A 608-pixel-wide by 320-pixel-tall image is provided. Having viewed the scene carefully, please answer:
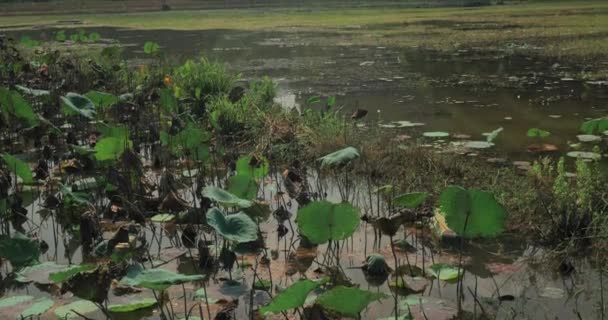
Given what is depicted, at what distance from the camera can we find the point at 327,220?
2.46 metres

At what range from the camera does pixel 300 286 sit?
1.82 meters

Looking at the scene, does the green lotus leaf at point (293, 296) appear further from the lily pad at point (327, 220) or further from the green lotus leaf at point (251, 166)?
the green lotus leaf at point (251, 166)

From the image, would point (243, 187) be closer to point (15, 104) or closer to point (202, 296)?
point (202, 296)

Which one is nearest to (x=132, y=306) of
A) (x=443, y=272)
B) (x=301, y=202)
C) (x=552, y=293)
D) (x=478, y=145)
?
(x=301, y=202)

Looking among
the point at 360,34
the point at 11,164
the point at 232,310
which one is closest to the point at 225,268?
the point at 232,310

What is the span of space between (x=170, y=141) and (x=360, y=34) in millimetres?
12467

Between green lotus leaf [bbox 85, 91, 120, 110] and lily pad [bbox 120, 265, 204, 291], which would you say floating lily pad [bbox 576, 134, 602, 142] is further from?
lily pad [bbox 120, 265, 204, 291]

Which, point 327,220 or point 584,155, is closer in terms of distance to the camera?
point 327,220

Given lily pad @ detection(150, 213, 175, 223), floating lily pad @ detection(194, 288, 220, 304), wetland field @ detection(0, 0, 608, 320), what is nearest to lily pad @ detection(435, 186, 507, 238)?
wetland field @ detection(0, 0, 608, 320)

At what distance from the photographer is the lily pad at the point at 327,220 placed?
2.43 meters

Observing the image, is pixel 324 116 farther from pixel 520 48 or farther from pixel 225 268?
pixel 520 48

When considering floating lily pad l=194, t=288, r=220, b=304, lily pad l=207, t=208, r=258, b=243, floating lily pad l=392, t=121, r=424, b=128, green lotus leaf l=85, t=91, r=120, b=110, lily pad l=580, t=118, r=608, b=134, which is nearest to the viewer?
lily pad l=207, t=208, r=258, b=243

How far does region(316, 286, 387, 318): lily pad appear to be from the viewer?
188cm

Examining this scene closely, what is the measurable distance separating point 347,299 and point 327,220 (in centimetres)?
56
